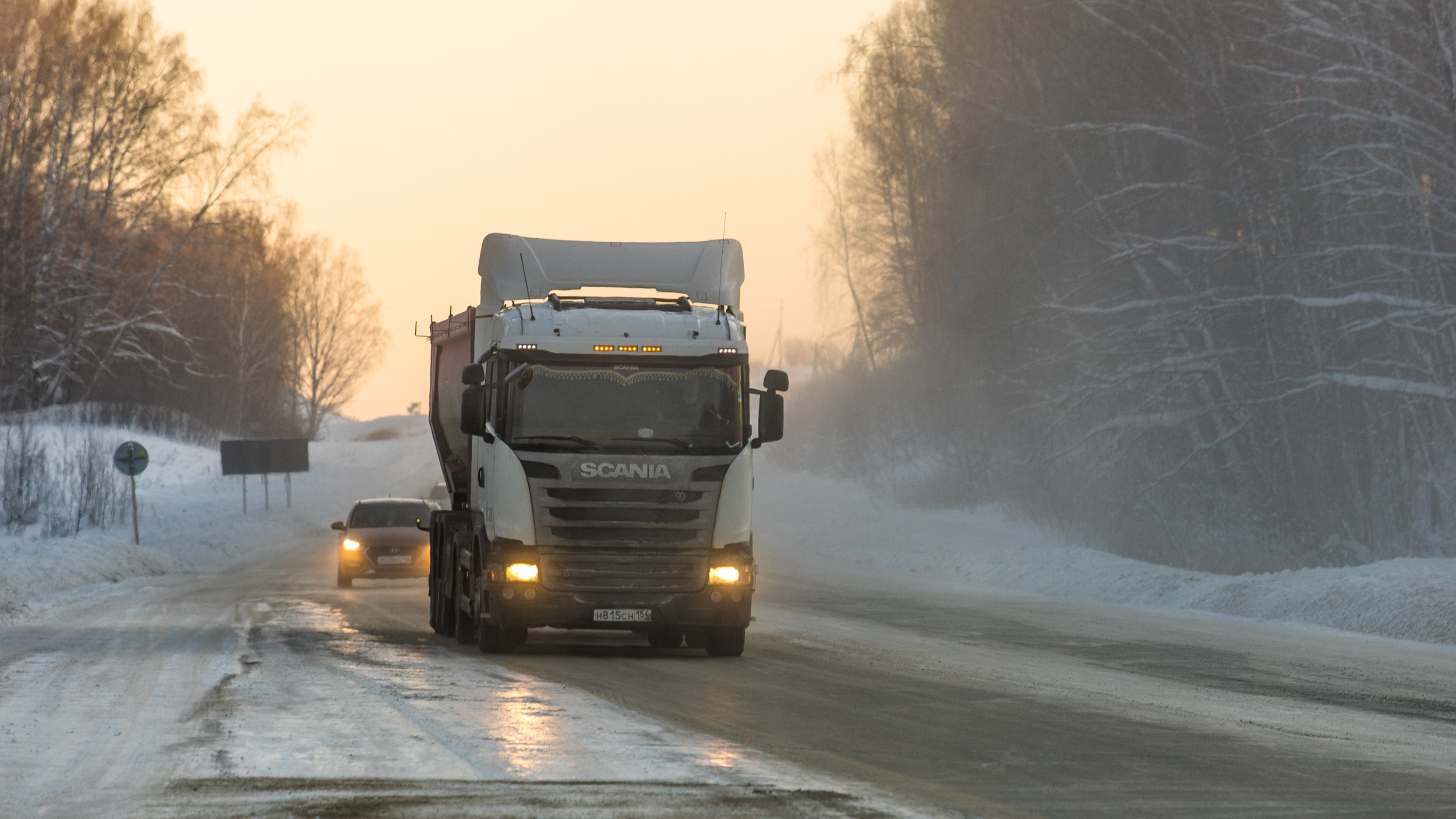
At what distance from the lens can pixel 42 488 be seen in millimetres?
36906

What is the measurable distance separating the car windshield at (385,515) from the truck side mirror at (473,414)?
12.0m

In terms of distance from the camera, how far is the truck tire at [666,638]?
51.3 ft

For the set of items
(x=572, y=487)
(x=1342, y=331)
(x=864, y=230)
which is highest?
(x=864, y=230)

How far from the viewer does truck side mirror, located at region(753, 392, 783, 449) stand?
1386 centimetres

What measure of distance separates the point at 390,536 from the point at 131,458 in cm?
1128

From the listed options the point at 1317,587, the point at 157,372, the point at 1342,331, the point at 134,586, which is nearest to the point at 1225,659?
the point at 1317,587

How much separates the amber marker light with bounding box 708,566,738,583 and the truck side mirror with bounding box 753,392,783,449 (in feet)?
3.89

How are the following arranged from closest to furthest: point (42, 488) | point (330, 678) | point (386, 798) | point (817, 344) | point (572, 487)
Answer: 1. point (386, 798)
2. point (330, 678)
3. point (572, 487)
4. point (42, 488)
5. point (817, 344)

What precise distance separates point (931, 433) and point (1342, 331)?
22521 millimetres

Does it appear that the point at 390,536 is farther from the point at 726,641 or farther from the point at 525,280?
the point at 726,641

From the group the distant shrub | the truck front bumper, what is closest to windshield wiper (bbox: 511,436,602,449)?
the truck front bumper

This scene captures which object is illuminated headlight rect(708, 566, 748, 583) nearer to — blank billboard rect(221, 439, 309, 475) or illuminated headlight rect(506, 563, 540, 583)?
illuminated headlight rect(506, 563, 540, 583)

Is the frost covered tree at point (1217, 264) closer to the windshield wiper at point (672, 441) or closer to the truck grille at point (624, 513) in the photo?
the windshield wiper at point (672, 441)

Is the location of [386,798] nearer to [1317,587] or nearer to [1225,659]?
[1225,659]
